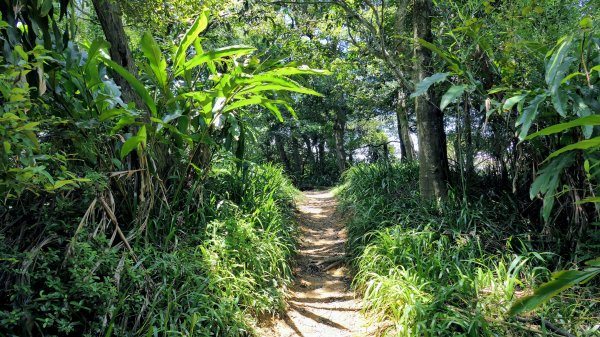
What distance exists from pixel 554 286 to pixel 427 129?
3880mm

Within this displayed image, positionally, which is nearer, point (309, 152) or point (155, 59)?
point (155, 59)

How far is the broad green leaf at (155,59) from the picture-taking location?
2877mm

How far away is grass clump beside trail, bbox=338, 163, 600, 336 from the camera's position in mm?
2602

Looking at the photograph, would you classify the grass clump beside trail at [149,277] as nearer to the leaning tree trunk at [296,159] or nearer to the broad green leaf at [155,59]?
the broad green leaf at [155,59]

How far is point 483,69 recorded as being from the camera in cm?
393

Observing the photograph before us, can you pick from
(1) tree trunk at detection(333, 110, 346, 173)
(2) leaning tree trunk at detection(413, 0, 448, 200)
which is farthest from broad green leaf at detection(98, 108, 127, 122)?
(1) tree trunk at detection(333, 110, 346, 173)

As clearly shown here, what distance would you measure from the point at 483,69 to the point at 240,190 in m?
3.04

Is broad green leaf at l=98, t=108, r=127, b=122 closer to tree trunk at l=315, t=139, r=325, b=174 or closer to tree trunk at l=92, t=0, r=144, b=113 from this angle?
tree trunk at l=92, t=0, r=144, b=113

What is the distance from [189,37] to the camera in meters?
3.06

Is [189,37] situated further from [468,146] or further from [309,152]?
[309,152]

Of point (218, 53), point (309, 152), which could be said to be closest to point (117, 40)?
point (218, 53)

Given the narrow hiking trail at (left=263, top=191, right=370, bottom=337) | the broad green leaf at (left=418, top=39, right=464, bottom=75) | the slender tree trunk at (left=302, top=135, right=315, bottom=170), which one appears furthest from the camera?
the slender tree trunk at (left=302, top=135, right=315, bottom=170)

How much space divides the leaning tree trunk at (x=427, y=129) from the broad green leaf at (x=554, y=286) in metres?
3.67

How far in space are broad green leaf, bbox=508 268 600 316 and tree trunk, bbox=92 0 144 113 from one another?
327 cm
